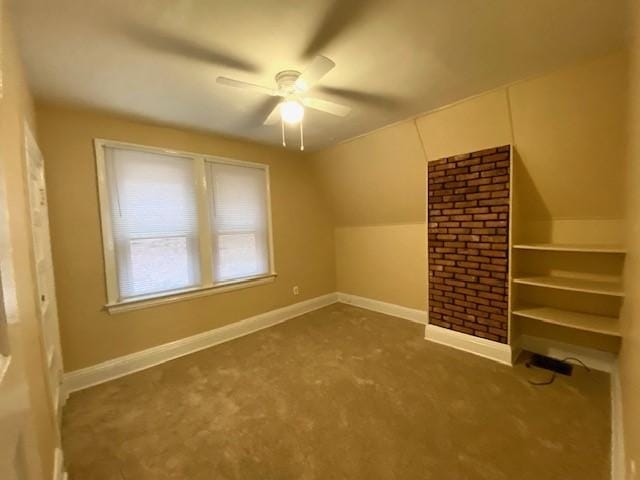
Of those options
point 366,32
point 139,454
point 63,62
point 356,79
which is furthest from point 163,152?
point 139,454

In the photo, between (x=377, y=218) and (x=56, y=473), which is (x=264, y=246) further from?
(x=56, y=473)

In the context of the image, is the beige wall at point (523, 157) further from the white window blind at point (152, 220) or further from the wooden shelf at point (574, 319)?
the white window blind at point (152, 220)

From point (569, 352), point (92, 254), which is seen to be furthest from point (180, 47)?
point (569, 352)

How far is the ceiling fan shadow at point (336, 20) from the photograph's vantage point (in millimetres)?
1355

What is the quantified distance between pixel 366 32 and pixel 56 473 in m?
2.87

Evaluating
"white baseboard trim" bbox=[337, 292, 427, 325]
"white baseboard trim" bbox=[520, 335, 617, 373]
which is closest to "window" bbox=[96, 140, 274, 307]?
"white baseboard trim" bbox=[337, 292, 427, 325]

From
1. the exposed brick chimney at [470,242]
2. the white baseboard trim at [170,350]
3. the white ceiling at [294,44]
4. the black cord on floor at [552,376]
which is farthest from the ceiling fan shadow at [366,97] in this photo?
the white baseboard trim at [170,350]

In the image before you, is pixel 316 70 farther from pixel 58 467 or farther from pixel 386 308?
pixel 386 308

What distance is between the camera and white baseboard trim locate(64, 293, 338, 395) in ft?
8.10

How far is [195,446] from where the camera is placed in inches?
70.3

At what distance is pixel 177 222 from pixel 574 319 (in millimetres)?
3852

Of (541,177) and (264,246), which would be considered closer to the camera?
(541,177)

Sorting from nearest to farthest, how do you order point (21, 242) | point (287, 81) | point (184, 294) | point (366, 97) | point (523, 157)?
Answer: point (21, 242) < point (287, 81) < point (366, 97) < point (523, 157) < point (184, 294)

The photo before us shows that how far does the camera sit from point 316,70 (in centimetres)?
159
